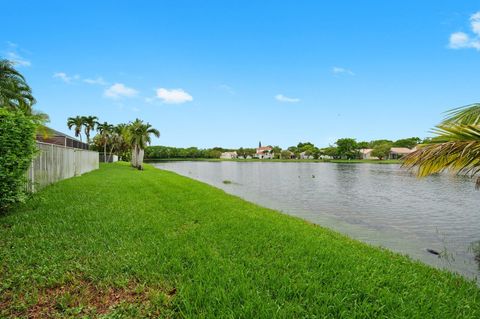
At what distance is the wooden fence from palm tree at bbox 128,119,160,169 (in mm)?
12129

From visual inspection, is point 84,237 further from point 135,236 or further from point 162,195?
point 162,195

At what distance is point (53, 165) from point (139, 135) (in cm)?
2133

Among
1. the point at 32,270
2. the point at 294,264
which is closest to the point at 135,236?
the point at 32,270

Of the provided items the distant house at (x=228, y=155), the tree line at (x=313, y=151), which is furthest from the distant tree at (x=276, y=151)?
the distant house at (x=228, y=155)

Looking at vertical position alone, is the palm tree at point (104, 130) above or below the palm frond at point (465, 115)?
above

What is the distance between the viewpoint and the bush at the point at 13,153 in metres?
7.00

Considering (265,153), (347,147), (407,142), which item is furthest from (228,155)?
(407,142)

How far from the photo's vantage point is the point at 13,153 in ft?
23.9

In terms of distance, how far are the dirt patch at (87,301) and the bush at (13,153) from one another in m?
4.88

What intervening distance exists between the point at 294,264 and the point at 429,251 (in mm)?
4895

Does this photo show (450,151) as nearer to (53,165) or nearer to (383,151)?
(53,165)

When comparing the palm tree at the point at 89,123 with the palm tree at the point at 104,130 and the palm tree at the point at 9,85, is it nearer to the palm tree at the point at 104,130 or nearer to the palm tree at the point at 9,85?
the palm tree at the point at 104,130

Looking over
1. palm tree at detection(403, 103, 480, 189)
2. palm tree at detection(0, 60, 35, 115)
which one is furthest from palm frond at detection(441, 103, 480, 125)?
palm tree at detection(0, 60, 35, 115)

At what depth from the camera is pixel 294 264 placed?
15.2 ft
